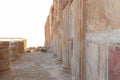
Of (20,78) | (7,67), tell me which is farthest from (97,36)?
(7,67)

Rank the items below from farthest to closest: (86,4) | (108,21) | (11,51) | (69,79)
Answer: (11,51), (69,79), (86,4), (108,21)

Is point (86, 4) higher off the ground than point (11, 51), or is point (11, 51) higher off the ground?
point (86, 4)

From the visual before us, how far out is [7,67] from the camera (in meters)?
7.18

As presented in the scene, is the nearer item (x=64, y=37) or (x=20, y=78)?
(x=20, y=78)

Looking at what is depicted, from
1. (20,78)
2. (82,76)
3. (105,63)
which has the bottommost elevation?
(20,78)

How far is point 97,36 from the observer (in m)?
2.59

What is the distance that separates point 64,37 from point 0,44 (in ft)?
7.87

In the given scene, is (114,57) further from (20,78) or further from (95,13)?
(20,78)

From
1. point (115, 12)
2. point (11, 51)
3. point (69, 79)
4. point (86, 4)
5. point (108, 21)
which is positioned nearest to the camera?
point (115, 12)

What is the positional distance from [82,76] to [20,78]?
271 centimetres

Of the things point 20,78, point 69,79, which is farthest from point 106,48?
point 20,78

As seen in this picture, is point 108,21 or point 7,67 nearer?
point 108,21

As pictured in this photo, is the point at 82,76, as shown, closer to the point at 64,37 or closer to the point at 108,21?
the point at 108,21

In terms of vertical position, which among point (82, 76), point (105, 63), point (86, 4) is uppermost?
point (86, 4)
